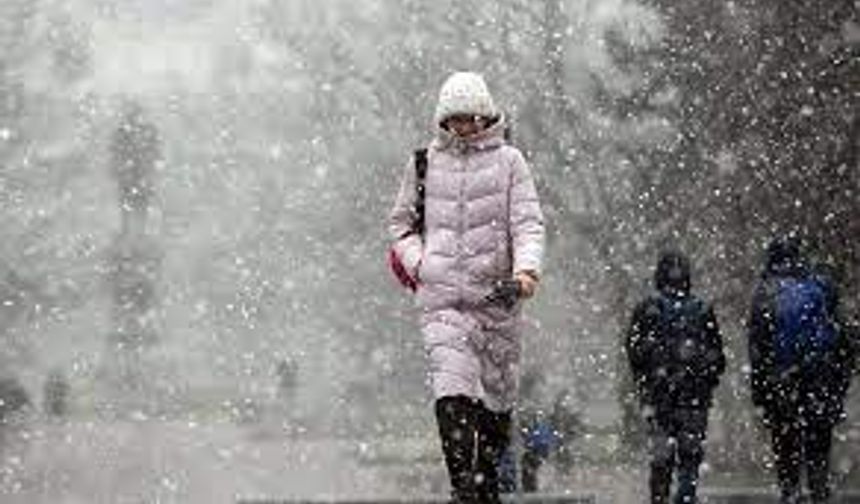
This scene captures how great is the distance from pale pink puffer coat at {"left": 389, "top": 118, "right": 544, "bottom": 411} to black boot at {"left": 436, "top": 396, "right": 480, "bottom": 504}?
50 mm

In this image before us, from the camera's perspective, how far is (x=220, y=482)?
18.6m

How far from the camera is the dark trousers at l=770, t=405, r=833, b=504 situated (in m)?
11.7

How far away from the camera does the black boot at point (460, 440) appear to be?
7.88 meters

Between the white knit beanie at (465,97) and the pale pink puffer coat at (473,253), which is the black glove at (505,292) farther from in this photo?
the white knit beanie at (465,97)

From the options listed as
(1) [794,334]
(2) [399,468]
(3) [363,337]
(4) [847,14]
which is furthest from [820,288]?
(3) [363,337]

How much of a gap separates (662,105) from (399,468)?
5.56m

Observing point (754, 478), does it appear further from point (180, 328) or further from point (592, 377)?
point (180, 328)

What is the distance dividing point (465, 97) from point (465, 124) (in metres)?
0.18

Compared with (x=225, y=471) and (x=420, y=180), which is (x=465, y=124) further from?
(x=225, y=471)

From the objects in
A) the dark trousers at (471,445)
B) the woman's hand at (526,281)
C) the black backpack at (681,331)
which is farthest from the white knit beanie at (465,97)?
the black backpack at (681,331)

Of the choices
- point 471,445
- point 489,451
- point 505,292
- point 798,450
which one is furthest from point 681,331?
point 505,292

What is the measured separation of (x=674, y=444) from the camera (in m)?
11.9

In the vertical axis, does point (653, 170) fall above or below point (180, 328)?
below

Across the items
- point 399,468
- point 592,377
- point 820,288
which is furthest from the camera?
point 592,377
